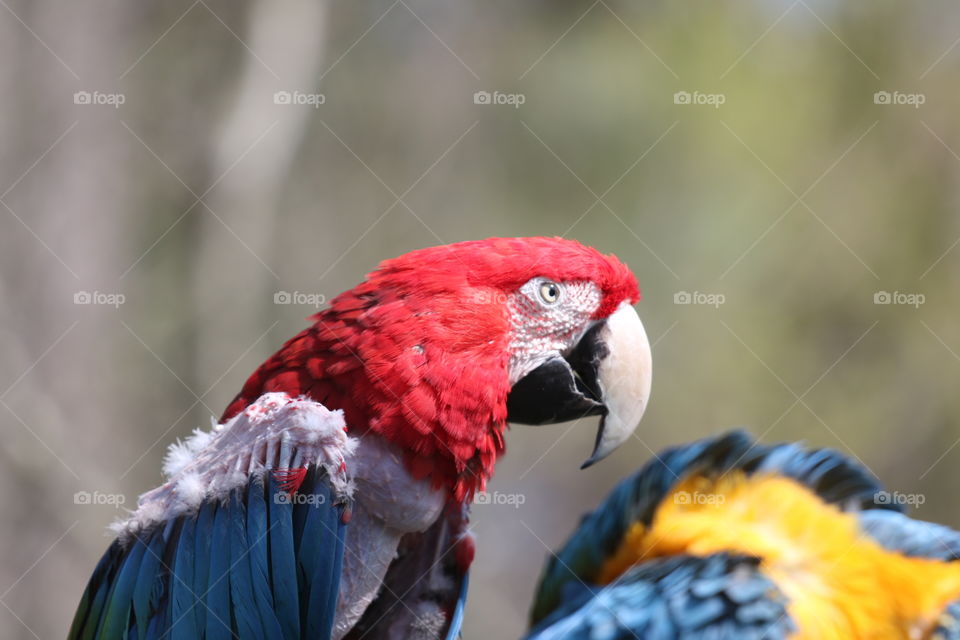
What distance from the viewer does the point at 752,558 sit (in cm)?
158

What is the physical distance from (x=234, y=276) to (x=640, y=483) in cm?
302

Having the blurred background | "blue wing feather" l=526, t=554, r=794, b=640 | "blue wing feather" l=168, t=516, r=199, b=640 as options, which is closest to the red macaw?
"blue wing feather" l=168, t=516, r=199, b=640

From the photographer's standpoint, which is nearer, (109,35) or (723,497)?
(723,497)

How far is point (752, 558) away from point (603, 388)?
48 centimetres

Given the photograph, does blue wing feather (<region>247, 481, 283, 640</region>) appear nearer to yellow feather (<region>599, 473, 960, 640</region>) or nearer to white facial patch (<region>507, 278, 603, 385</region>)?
white facial patch (<region>507, 278, 603, 385</region>)

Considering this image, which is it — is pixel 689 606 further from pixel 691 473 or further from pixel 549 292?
pixel 549 292

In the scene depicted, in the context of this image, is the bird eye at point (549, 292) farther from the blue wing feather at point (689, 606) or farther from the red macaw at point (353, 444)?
the blue wing feather at point (689, 606)

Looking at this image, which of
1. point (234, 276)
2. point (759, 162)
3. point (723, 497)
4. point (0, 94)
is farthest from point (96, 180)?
point (759, 162)

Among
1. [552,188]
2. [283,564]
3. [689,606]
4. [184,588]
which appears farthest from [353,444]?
[552,188]

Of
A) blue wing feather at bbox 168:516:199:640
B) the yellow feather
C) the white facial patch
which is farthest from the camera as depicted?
the yellow feather

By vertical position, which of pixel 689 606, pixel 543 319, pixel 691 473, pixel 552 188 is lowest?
pixel 689 606

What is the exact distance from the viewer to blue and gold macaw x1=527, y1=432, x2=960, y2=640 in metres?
1.51

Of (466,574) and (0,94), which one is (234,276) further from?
(466,574)

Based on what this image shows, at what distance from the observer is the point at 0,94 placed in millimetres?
3029
